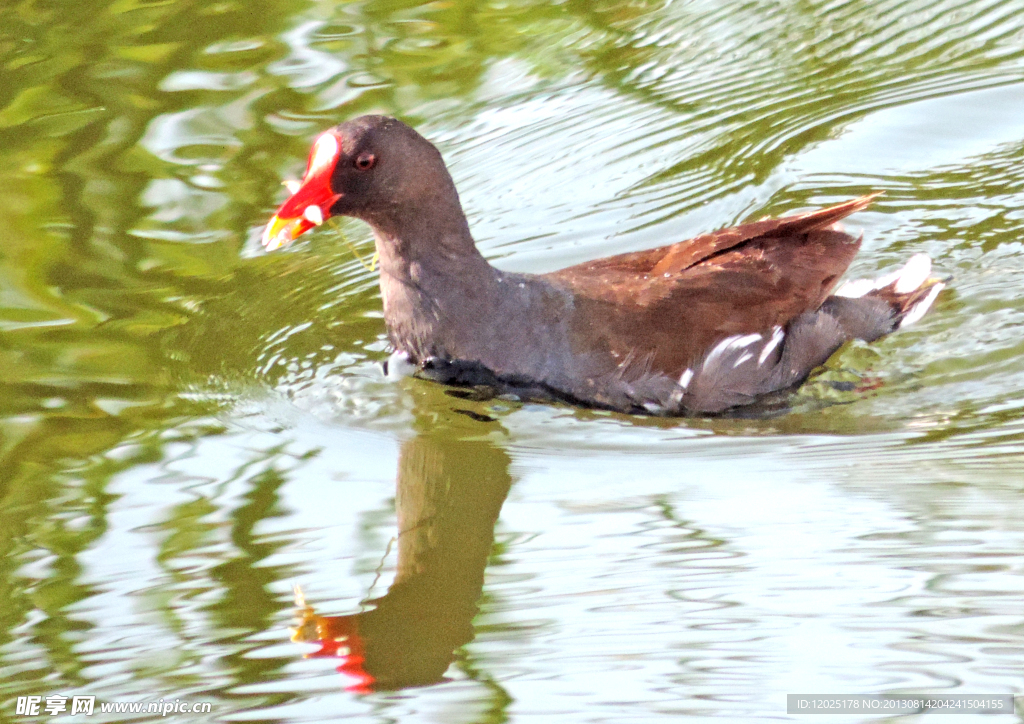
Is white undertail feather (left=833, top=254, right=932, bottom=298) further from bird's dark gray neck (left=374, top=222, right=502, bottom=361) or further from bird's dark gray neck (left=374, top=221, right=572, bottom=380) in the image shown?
bird's dark gray neck (left=374, top=222, right=502, bottom=361)

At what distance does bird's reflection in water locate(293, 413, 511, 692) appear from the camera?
9.52 feet

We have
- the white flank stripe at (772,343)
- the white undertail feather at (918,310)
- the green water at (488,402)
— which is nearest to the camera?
the green water at (488,402)

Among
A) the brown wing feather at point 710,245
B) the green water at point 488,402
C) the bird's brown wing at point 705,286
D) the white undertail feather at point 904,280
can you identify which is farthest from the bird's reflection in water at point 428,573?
the white undertail feather at point 904,280

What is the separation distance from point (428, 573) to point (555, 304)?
1100 millimetres

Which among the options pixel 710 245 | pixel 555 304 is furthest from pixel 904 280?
pixel 555 304

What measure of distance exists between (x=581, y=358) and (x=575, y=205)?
1466mm

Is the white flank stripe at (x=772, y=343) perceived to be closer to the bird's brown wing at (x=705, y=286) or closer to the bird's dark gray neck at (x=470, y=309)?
the bird's brown wing at (x=705, y=286)

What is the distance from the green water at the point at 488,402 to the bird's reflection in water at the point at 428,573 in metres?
0.01

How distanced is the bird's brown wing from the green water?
244mm

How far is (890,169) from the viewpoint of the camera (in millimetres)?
5379

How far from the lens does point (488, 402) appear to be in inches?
162

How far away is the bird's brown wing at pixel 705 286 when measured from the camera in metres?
4.05

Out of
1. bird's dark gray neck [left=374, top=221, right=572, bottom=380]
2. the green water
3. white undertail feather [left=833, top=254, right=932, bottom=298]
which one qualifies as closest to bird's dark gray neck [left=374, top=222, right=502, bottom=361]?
bird's dark gray neck [left=374, top=221, right=572, bottom=380]

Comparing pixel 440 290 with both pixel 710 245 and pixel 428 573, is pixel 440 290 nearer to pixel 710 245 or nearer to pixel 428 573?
pixel 710 245
